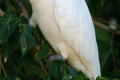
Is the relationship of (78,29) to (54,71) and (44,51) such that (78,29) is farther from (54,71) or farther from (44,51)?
(54,71)

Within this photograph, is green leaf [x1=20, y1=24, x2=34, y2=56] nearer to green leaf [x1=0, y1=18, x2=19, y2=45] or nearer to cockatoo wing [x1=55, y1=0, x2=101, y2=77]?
green leaf [x1=0, y1=18, x2=19, y2=45]

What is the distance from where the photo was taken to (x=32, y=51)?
1.82 metres

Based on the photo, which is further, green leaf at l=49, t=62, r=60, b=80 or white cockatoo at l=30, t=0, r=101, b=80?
white cockatoo at l=30, t=0, r=101, b=80

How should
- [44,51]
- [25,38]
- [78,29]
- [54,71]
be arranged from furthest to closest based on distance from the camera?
[78,29]
[44,51]
[54,71]
[25,38]

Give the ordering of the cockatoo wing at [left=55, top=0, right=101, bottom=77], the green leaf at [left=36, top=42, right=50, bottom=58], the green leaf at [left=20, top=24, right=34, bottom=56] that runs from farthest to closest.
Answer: the cockatoo wing at [left=55, top=0, right=101, bottom=77] → the green leaf at [left=36, top=42, right=50, bottom=58] → the green leaf at [left=20, top=24, right=34, bottom=56]

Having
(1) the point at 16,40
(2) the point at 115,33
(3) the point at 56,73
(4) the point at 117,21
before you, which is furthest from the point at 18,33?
(4) the point at 117,21

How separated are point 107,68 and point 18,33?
0.99 meters

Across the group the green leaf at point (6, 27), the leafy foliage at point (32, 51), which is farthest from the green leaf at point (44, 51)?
the green leaf at point (6, 27)

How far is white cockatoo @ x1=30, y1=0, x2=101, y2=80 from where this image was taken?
5.55ft

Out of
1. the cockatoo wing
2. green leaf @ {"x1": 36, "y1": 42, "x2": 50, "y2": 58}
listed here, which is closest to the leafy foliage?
green leaf @ {"x1": 36, "y1": 42, "x2": 50, "y2": 58}

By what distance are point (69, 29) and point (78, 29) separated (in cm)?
6

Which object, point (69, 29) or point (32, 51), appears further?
point (32, 51)

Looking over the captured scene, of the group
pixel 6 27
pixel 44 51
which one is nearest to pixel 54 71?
pixel 44 51

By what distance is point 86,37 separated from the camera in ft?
5.78
